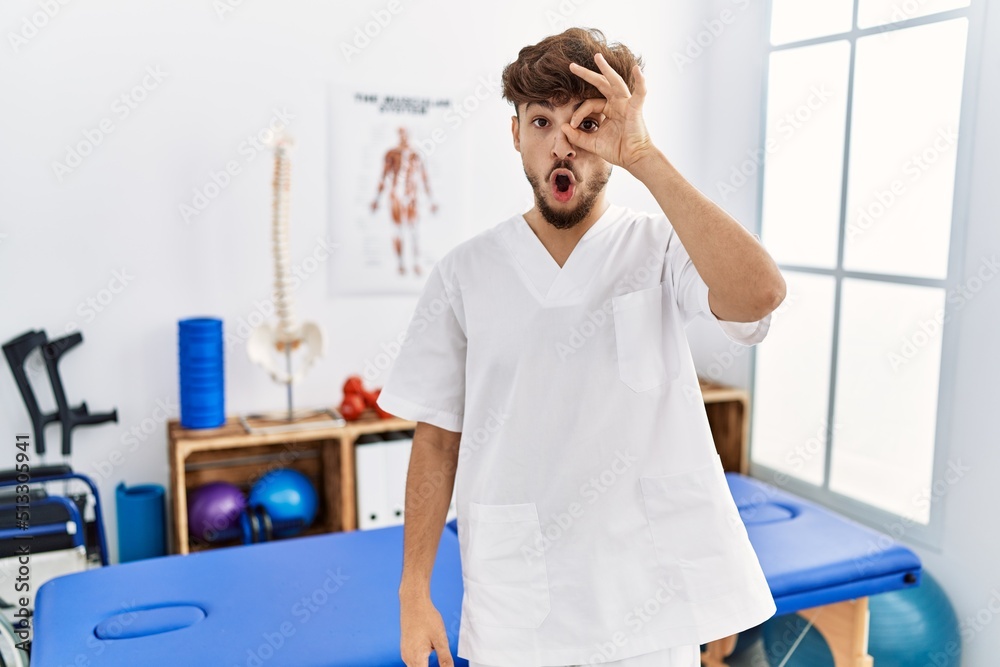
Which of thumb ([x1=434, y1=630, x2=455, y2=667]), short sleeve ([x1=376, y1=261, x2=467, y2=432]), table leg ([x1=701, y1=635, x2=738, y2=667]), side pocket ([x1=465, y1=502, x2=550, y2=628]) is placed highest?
short sleeve ([x1=376, y1=261, x2=467, y2=432])

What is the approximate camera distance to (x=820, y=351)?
307cm

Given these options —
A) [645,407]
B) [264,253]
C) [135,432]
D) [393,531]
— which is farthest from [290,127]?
[645,407]

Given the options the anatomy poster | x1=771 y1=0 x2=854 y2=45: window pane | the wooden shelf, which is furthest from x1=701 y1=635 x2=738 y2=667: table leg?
x1=771 y1=0 x2=854 y2=45: window pane

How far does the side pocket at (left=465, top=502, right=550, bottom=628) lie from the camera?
51.4 inches

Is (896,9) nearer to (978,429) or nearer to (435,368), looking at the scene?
(978,429)

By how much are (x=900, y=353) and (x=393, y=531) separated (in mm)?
1681

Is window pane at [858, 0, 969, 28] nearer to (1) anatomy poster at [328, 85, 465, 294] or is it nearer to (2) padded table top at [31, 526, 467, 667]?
(1) anatomy poster at [328, 85, 465, 294]

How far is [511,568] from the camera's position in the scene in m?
1.32

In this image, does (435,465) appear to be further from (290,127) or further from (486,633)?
(290,127)

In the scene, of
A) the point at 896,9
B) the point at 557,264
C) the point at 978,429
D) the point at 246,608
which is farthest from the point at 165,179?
the point at 978,429

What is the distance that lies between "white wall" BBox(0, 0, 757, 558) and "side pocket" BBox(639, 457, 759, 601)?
202cm

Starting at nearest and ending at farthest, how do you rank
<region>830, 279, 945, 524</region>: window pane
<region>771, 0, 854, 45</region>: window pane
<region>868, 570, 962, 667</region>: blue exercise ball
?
<region>868, 570, 962, 667</region>: blue exercise ball, <region>830, 279, 945, 524</region>: window pane, <region>771, 0, 854, 45</region>: window pane

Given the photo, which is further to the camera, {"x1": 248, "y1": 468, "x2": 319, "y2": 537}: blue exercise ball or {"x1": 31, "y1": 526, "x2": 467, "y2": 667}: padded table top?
{"x1": 248, "y1": 468, "x2": 319, "y2": 537}: blue exercise ball

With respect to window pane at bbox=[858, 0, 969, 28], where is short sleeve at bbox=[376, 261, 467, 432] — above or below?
below
